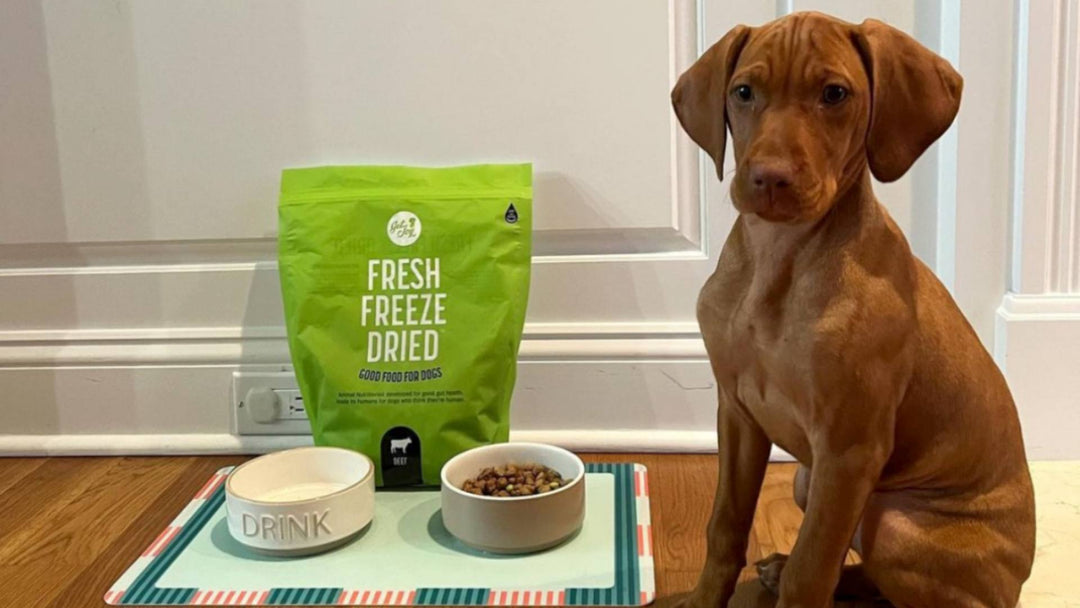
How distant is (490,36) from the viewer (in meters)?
1.37

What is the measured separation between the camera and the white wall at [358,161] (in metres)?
1.36

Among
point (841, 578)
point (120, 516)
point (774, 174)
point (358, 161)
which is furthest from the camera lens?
point (358, 161)

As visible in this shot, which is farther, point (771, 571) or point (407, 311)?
point (407, 311)

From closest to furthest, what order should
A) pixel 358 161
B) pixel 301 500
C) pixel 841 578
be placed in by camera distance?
1. pixel 841 578
2. pixel 301 500
3. pixel 358 161

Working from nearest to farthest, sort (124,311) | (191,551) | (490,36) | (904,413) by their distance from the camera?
(904,413) < (191,551) < (490,36) < (124,311)

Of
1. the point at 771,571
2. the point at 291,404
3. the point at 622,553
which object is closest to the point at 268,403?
the point at 291,404

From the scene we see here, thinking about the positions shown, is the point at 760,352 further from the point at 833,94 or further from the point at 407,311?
the point at 407,311

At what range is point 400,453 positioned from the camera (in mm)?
1297

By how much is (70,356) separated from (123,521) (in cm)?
34

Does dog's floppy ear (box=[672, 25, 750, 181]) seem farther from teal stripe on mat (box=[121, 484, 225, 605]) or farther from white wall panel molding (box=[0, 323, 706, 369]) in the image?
teal stripe on mat (box=[121, 484, 225, 605])

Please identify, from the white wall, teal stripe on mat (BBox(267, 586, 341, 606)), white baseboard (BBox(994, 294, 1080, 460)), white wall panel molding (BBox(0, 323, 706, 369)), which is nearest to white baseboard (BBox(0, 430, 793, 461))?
the white wall

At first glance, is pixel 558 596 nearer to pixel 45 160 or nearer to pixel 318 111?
pixel 318 111

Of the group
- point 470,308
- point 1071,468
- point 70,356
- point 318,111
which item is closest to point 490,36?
point 318,111

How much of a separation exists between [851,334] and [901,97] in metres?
0.19
